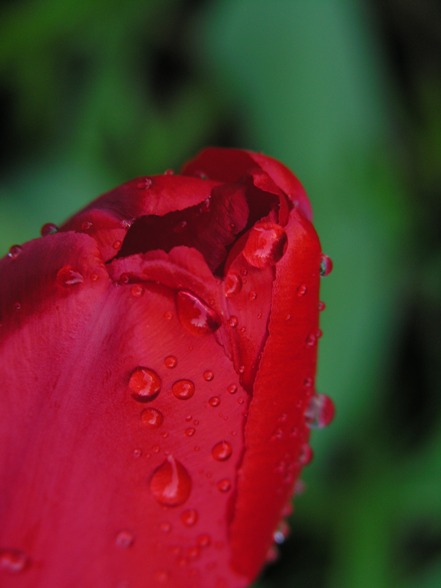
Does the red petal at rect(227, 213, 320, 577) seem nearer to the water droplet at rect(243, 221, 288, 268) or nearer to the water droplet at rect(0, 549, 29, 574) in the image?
the water droplet at rect(243, 221, 288, 268)

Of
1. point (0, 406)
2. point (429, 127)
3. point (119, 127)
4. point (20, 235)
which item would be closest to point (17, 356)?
point (0, 406)

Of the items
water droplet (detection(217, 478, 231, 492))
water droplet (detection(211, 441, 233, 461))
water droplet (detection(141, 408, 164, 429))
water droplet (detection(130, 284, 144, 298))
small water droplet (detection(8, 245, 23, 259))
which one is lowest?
water droplet (detection(217, 478, 231, 492))

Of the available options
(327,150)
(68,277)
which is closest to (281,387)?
(68,277)

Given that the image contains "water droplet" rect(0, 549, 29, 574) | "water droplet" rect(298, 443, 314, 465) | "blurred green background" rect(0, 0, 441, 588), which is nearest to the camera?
"water droplet" rect(0, 549, 29, 574)

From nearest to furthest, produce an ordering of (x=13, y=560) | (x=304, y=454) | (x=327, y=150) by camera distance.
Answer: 1. (x=13, y=560)
2. (x=304, y=454)
3. (x=327, y=150)

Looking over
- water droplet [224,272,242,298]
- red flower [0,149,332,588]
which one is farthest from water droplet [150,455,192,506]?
water droplet [224,272,242,298]

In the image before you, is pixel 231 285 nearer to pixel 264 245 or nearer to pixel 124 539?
pixel 264 245

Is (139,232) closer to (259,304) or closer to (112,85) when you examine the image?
(259,304)
